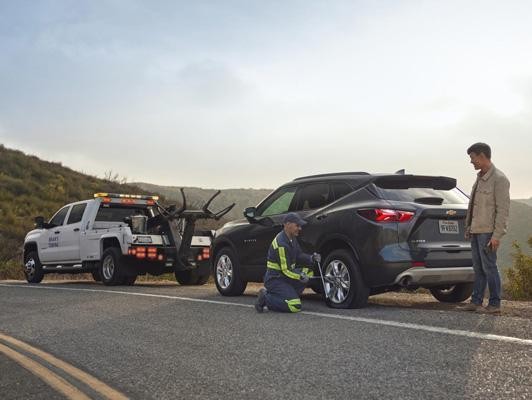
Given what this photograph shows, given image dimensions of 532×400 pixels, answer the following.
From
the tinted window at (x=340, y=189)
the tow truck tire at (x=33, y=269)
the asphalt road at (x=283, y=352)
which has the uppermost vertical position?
the tinted window at (x=340, y=189)

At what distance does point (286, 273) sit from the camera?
8422 millimetres

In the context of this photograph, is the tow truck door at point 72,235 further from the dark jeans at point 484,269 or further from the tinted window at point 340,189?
the dark jeans at point 484,269

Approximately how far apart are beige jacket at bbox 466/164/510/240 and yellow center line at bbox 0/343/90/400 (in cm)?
506

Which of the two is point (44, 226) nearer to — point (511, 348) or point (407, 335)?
point (407, 335)

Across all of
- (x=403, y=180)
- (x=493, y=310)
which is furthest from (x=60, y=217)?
(x=493, y=310)

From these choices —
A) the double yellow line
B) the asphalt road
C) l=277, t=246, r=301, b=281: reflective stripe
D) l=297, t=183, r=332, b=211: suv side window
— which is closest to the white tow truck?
l=297, t=183, r=332, b=211: suv side window

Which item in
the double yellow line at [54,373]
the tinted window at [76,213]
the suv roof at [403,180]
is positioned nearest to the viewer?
the double yellow line at [54,373]

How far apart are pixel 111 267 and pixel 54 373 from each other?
9453 mm

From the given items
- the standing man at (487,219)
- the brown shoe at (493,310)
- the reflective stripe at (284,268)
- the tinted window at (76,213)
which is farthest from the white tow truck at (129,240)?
the brown shoe at (493,310)

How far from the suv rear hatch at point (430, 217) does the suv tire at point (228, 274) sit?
3.15 metres

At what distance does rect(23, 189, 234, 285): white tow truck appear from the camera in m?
14.5

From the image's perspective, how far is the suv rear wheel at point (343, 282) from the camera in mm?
8305

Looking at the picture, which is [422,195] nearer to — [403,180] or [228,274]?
[403,180]

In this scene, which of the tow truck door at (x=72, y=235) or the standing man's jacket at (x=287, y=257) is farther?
the tow truck door at (x=72, y=235)
